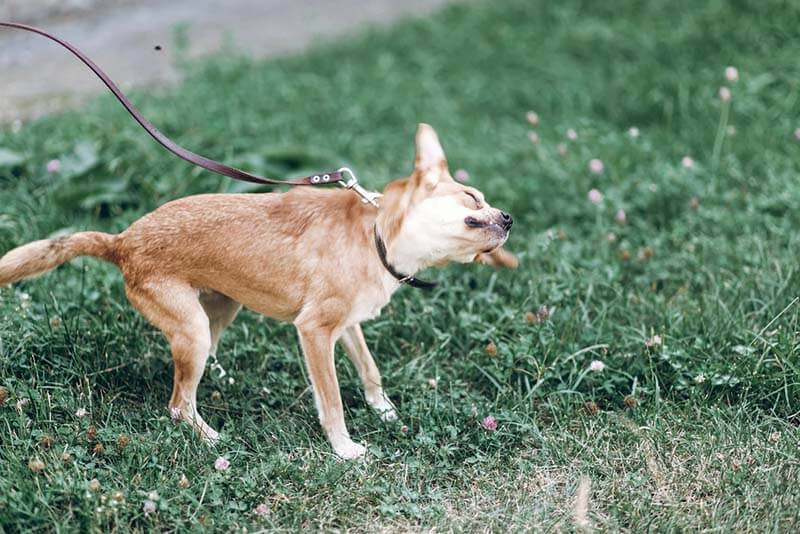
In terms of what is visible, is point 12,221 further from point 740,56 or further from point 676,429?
point 740,56

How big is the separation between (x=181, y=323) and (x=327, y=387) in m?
0.61

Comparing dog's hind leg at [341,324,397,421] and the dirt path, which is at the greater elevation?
dog's hind leg at [341,324,397,421]

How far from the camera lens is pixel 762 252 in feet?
15.5

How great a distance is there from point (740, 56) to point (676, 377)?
3.87 meters

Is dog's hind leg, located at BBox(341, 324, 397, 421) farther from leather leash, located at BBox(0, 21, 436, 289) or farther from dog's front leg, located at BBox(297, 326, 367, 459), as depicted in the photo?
leather leash, located at BBox(0, 21, 436, 289)

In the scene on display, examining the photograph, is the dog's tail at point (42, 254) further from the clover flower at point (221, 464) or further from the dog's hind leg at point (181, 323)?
the clover flower at point (221, 464)

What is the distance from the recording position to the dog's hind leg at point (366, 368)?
3.99 m

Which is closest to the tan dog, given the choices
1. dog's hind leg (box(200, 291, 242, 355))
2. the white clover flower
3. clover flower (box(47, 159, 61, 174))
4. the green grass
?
dog's hind leg (box(200, 291, 242, 355))

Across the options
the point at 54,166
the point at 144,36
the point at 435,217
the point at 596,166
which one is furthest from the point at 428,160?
the point at 144,36

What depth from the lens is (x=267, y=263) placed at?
12.2 ft

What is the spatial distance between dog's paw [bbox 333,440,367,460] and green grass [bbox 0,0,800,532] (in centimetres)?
8

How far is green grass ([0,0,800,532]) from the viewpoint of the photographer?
342 cm

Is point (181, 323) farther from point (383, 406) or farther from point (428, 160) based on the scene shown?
point (428, 160)

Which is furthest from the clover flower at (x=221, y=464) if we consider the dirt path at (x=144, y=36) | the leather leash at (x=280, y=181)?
the dirt path at (x=144, y=36)
